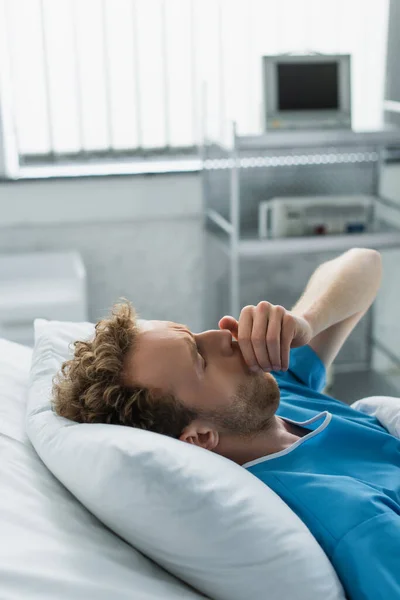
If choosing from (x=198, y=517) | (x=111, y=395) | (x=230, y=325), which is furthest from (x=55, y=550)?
(x=230, y=325)

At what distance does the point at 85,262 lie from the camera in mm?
2969

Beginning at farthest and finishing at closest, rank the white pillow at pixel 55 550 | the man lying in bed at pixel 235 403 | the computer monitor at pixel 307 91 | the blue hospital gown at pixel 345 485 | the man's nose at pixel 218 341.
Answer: the computer monitor at pixel 307 91
the man's nose at pixel 218 341
the man lying in bed at pixel 235 403
the blue hospital gown at pixel 345 485
the white pillow at pixel 55 550

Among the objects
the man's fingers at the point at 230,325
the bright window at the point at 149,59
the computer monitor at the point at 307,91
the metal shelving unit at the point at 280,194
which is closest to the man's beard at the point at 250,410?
the man's fingers at the point at 230,325

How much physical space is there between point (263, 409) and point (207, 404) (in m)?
0.10

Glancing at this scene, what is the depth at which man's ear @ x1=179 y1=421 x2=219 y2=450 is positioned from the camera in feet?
3.81

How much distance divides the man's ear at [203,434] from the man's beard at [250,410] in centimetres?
1

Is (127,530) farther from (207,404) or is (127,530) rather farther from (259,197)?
(259,197)

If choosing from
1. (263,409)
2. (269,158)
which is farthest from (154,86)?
(263,409)

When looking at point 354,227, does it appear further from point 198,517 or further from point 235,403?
point 198,517

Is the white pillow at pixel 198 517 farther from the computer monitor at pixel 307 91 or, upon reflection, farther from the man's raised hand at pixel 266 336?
the computer monitor at pixel 307 91

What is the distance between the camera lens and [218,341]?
1.24m

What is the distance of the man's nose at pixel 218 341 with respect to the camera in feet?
4.05

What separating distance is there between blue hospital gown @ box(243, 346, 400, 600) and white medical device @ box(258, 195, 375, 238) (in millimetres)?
1373

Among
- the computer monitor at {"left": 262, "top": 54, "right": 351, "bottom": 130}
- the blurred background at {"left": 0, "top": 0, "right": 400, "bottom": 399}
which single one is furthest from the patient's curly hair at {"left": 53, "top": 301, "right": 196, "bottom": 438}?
the computer monitor at {"left": 262, "top": 54, "right": 351, "bottom": 130}
